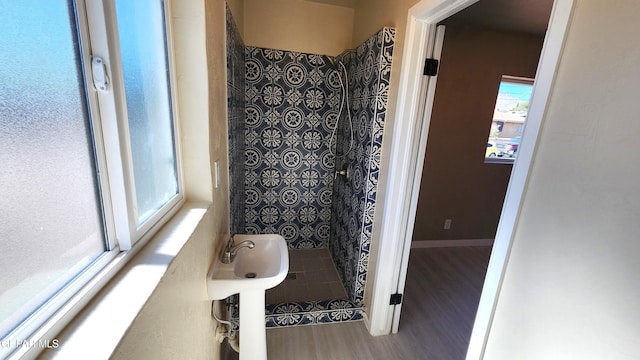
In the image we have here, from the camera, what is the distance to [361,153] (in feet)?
6.49

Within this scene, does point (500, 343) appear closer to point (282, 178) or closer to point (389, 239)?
point (389, 239)

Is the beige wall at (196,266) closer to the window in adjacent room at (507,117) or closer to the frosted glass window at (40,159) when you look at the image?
the frosted glass window at (40,159)

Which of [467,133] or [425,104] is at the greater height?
[425,104]

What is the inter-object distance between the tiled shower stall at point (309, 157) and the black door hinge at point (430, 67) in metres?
0.27

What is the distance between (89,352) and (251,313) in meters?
0.96

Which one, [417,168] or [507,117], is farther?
[507,117]

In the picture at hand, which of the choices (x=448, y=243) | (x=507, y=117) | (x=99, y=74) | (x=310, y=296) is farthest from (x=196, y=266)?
(x=507, y=117)

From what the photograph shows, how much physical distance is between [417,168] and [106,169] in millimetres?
1516

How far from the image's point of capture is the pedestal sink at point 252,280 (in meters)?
1.18

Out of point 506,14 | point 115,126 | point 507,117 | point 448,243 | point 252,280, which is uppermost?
point 506,14

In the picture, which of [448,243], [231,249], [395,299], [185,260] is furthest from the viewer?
[448,243]

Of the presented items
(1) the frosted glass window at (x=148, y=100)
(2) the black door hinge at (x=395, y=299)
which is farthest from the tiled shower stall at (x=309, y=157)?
(1) the frosted glass window at (x=148, y=100)

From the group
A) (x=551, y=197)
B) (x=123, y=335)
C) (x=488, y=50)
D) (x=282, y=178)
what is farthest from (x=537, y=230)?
(x=488, y=50)

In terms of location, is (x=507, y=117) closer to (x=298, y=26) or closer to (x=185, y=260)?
(x=298, y=26)
